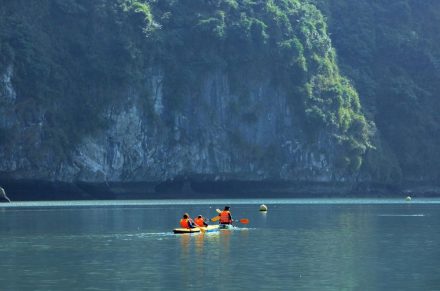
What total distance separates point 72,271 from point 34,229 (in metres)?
22.8

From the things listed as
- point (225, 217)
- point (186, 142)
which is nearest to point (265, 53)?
point (186, 142)

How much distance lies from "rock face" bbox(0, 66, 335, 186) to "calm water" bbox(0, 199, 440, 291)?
4842 cm

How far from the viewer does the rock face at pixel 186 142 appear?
396ft

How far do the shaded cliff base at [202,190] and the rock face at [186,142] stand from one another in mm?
899

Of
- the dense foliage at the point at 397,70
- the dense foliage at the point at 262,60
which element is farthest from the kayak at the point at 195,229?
the dense foliage at the point at 397,70

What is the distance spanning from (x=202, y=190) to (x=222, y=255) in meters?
87.1

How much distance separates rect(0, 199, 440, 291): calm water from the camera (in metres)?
37.1

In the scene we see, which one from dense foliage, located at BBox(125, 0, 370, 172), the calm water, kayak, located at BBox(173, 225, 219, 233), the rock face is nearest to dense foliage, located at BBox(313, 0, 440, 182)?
dense foliage, located at BBox(125, 0, 370, 172)

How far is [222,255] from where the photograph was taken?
152ft

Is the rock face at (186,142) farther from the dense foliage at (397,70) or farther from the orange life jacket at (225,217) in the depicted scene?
the orange life jacket at (225,217)

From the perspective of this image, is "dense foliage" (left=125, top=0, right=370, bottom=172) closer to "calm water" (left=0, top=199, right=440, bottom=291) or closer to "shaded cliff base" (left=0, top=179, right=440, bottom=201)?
"shaded cliff base" (left=0, top=179, right=440, bottom=201)

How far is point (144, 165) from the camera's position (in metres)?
128

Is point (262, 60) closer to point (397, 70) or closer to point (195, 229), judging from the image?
point (397, 70)

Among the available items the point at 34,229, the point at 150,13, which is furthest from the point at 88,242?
the point at 150,13
